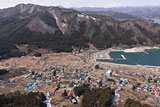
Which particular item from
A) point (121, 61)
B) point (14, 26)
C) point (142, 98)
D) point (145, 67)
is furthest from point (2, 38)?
point (142, 98)

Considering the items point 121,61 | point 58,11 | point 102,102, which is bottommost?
point 121,61

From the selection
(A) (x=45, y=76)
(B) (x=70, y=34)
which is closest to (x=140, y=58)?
(A) (x=45, y=76)

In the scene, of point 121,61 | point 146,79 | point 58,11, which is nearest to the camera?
point 146,79

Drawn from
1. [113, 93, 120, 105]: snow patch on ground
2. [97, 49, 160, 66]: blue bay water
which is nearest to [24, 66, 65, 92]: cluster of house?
[113, 93, 120, 105]: snow patch on ground

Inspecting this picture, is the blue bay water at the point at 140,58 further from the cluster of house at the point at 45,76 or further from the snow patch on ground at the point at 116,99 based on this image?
the snow patch on ground at the point at 116,99

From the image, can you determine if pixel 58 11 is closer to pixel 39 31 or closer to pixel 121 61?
pixel 39 31

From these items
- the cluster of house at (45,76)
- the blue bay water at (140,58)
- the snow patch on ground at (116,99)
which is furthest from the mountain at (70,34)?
the snow patch on ground at (116,99)

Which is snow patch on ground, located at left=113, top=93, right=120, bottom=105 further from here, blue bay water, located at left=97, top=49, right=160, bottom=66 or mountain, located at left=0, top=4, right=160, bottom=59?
mountain, located at left=0, top=4, right=160, bottom=59
